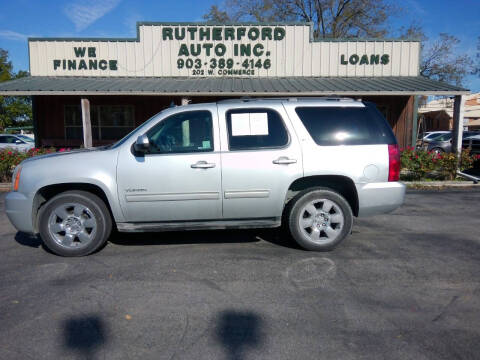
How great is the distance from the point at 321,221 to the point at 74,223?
3.12m

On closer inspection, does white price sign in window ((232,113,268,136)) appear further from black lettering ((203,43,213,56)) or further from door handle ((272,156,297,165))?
black lettering ((203,43,213,56))

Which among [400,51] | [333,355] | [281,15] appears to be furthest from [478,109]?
[333,355]

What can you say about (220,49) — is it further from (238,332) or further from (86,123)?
(238,332)

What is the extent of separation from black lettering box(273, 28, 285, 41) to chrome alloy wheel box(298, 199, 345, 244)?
10924mm

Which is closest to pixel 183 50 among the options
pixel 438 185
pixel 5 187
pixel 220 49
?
pixel 220 49

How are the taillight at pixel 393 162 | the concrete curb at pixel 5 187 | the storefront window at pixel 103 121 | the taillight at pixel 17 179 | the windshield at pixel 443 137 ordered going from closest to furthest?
the taillight at pixel 17 179 < the taillight at pixel 393 162 < the concrete curb at pixel 5 187 < the storefront window at pixel 103 121 < the windshield at pixel 443 137

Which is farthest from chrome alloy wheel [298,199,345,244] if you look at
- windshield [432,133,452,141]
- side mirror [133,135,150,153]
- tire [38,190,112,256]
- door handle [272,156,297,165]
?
windshield [432,133,452,141]

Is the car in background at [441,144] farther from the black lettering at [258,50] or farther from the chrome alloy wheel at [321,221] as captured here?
the chrome alloy wheel at [321,221]

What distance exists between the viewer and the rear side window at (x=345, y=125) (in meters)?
4.61

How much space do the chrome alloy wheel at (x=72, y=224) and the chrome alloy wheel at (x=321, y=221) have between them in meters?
2.65

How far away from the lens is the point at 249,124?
4582 millimetres

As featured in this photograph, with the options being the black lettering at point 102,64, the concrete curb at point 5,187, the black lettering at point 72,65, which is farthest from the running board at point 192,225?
the black lettering at point 72,65

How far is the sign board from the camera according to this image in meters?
13.8

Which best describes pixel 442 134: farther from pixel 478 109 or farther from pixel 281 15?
pixel 281 15
